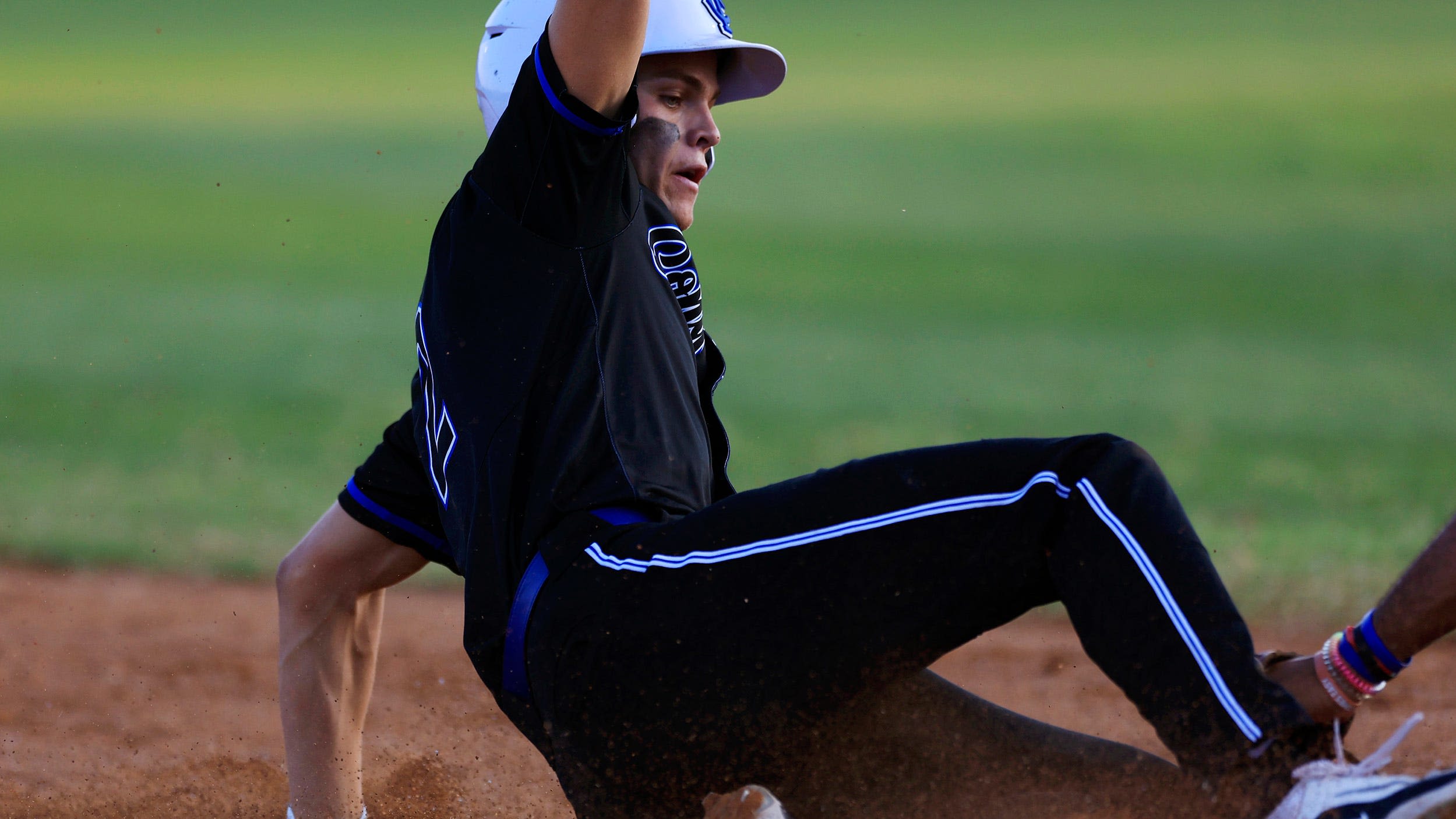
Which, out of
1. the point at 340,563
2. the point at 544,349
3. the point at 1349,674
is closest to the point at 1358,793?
the point at 1349,674

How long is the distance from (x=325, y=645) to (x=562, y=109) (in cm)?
144

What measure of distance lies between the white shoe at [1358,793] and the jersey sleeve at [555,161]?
1202mm

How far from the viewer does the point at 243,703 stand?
4316 mm

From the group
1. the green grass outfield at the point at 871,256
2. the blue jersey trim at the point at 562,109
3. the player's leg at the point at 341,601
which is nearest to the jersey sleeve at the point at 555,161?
the blue jersey trim at the point at 562,109

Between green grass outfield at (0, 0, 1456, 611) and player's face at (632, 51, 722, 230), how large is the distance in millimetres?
3582

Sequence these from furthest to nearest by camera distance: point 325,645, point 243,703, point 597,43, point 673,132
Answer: point 243,703
point 325,645
point 673,132
point 597,43

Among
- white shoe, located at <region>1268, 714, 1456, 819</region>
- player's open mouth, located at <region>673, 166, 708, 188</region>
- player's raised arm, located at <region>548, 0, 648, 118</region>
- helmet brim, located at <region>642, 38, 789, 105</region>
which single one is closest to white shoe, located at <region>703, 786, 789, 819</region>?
white shoe, located at <region>1268, 714, 1456, 819</region>

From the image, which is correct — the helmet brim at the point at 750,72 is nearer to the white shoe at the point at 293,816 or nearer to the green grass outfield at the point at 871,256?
the white shoe at the point at 293,816

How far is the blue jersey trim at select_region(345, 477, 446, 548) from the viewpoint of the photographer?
9.06 feet

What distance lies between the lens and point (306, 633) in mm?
2859

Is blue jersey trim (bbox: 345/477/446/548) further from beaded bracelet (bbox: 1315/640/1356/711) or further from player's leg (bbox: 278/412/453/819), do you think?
beaded bracelet (bbox: 1315/640/1356/711)

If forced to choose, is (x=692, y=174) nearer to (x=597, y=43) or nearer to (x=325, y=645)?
(x=597, y=43)

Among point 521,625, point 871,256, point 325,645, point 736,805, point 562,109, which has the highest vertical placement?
point 562,109

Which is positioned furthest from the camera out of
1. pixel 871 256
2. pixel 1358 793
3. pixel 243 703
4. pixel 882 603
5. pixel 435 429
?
pixel 871 256
